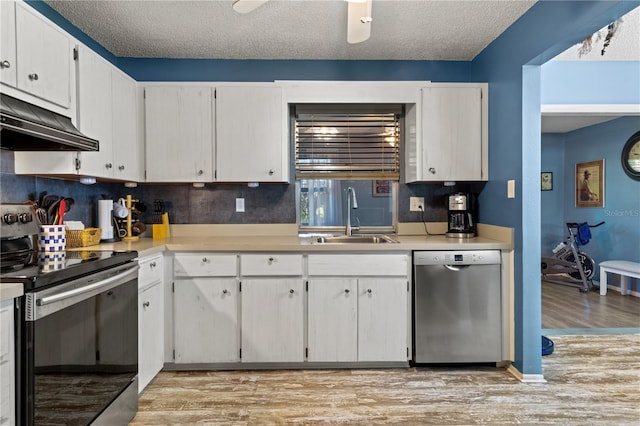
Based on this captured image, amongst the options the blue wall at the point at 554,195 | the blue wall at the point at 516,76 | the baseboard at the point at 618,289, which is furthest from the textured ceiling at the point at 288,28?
the blue wall at the point at 554,195

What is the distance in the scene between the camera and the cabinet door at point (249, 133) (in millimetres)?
2932

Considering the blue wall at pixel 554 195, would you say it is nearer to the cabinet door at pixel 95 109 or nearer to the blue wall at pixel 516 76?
the blue wall at pixel 516 76

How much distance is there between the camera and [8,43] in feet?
5.61

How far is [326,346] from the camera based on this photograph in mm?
2676

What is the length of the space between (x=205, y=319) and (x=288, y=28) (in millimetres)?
2092

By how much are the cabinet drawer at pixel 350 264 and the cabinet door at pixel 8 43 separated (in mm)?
1849

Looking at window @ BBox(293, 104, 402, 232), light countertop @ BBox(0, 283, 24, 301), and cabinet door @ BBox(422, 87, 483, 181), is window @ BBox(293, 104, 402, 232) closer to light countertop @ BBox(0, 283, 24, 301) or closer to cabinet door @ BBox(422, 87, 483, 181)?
cabinet door @ BBox(422, 87, 483, 181)

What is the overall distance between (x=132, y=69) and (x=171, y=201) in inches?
44.8

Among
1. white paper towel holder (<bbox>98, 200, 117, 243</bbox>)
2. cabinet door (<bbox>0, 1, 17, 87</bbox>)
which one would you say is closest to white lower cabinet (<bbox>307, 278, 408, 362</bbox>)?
white paper towel holder (<bbox>98, 200, 117, 243</bbox>)

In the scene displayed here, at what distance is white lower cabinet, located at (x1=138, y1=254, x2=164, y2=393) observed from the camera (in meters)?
2.31

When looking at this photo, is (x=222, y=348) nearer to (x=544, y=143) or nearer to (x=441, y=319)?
(x=441, y=319)

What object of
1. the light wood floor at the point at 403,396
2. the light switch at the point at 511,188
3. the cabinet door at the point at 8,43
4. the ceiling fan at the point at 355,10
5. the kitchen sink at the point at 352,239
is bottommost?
the light wood floor at the point at 403,396

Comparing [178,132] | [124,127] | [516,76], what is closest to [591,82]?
[516,76]

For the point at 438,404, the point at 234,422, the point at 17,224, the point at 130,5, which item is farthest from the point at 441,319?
the point at 130,5
